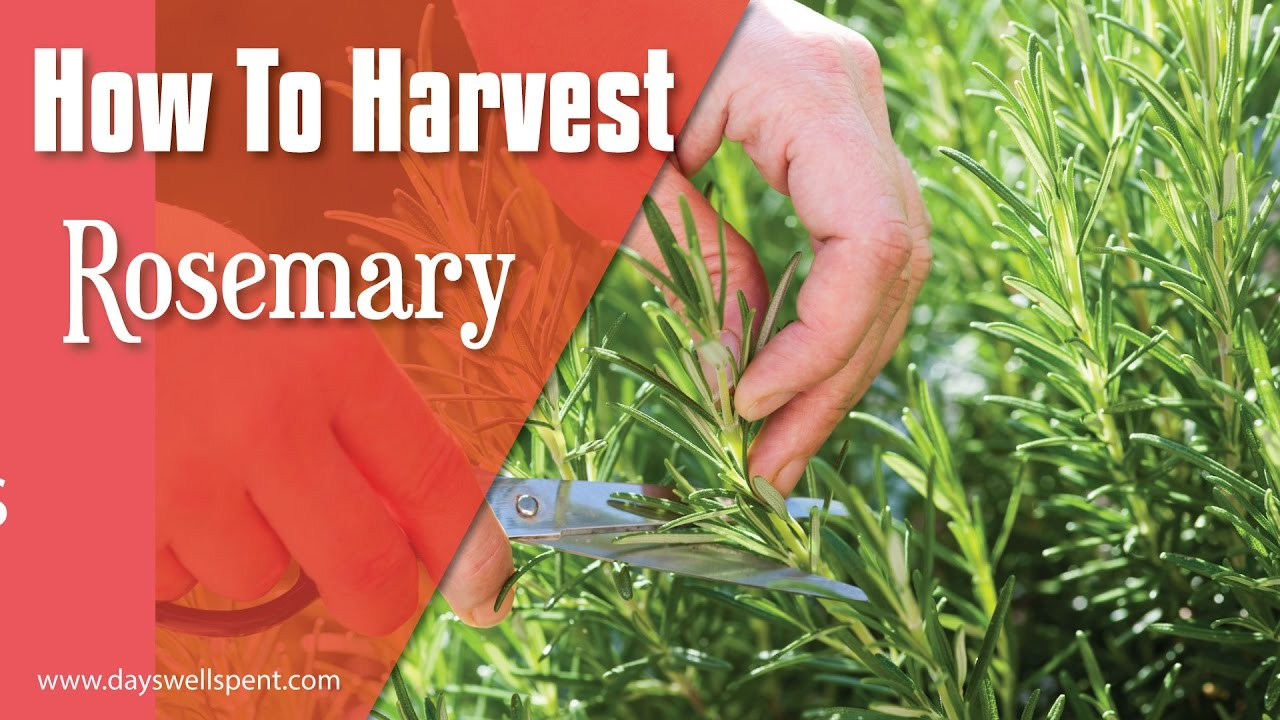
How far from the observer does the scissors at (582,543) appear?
866mm

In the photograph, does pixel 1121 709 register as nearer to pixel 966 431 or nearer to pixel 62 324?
pixel 966 431

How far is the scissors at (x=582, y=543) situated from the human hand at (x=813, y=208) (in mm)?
109

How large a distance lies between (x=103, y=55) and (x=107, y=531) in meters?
0.74

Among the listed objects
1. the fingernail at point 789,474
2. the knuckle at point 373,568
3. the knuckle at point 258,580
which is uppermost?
the fingernail at point 789,474

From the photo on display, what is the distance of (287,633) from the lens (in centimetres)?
108

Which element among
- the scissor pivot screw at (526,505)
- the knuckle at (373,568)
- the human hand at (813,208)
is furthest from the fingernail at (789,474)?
the knuckle at (373,568)

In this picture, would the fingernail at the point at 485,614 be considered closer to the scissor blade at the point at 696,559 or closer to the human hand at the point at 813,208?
the scissor blade at the point at 696,559

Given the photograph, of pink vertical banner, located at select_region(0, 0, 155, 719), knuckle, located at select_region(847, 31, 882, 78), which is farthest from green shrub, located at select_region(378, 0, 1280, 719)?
pink vertical banner, located at select_region(0, 0, 155, 719)

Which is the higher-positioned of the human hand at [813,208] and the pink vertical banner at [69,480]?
the human hand at [813,208]

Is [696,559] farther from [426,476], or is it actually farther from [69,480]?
[69,480]

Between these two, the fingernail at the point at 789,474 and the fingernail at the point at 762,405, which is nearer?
the fingernail at the point at 762,405

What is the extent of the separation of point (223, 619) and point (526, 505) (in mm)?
285

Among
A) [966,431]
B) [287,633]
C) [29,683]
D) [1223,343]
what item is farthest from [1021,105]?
[29,683]

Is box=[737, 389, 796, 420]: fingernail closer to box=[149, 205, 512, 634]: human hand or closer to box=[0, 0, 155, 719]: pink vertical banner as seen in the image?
box=[149, 205, 512, 634]: human hand
